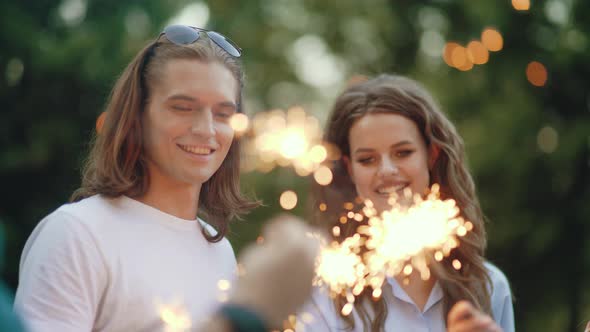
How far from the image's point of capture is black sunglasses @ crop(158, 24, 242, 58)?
2.88 m

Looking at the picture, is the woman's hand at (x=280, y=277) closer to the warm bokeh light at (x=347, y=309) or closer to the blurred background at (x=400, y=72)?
the warm bokeh light at (x=347, y=309)

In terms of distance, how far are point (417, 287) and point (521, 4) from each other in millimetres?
6180

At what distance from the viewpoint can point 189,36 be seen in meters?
2.89

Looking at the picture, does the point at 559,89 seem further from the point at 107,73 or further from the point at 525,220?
the point at 107,73

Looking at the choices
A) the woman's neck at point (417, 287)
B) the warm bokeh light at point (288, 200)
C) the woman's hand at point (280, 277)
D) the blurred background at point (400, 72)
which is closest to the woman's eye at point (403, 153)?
the woman's neck at point (417, 287)

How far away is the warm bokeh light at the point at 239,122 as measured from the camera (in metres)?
2.91

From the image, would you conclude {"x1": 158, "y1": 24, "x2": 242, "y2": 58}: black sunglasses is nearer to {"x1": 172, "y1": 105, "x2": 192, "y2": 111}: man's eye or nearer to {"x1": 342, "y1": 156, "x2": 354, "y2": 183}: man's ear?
{"x1": 172, "y1": 105, "x2": 192, "y2": 111}: man's eye

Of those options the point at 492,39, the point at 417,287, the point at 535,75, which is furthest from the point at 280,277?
the point at 492,39

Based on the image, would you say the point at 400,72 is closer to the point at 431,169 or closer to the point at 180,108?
the point at 431,169

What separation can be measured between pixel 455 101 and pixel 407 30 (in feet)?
8.59

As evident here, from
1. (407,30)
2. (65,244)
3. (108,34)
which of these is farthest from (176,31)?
(407,30)

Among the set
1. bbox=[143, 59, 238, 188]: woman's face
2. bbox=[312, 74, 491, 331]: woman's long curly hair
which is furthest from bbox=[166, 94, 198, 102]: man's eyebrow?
bbox=[312, 74, 491, 331]: woman's long curly hair

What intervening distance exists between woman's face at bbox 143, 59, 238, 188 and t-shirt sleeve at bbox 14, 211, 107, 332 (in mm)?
451

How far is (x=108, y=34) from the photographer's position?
992cm
